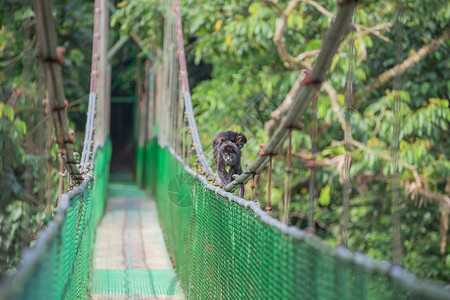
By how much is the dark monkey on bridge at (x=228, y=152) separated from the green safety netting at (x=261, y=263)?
182mm

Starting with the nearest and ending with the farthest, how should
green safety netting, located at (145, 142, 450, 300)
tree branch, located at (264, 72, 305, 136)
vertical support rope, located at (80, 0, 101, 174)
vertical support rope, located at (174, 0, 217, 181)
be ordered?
1. green safety netting, located at (145, 142, 450, 300)
2. vertical support rope, located at (80, 0, 101, 174)
3. vertical support rope, located at (174, 0, 217, 181)
4. tree branch, located at (264, 72, 305, 136)

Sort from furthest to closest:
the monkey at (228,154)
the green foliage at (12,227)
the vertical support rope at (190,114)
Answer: the green foliage at (12,227)
the vertical support rope at (190,114)
the monkey at (228,154)

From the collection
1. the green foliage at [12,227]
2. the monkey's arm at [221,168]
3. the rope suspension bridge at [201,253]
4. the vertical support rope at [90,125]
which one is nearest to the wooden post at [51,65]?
the rope suspension bridge at [201,253]

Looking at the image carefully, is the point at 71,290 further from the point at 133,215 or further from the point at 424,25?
the point at 133,215

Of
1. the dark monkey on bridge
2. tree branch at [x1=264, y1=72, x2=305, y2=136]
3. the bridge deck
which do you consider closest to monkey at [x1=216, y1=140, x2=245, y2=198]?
the dark monkey on bridge

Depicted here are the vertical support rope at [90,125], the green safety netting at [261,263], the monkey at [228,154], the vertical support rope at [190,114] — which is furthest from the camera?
the vertical support rope at [190,114]

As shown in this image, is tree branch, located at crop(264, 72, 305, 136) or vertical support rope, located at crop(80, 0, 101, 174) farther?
tree branch, located at crop(264, 72, 305, 136)

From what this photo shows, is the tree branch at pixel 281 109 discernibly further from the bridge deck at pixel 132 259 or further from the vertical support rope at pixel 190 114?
the bridge deck at pixel 132 259

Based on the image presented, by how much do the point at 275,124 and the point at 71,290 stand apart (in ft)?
19.7

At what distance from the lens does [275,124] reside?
862cm

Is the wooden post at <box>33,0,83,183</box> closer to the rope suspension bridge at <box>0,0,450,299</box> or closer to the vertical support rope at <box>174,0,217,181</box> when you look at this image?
the rope suspension bridge at <box>0,0,450,299</box>

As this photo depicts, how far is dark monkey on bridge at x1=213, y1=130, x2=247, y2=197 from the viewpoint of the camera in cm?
446

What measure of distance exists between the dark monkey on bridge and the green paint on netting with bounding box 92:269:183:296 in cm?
114

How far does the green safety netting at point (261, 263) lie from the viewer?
1.43 m
